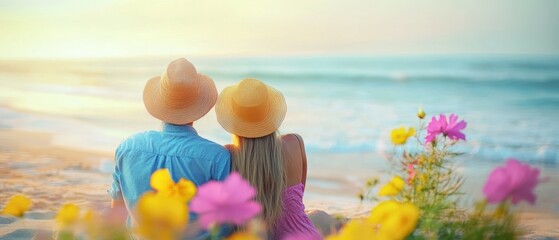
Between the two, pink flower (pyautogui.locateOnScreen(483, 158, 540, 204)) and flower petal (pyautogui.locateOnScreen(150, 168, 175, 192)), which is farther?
flower petal (pyautogui.locateOnScreen(150, 168, 175, 192))

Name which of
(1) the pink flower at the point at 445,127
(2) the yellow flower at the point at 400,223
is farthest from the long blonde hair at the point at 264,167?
(2) the yellow flower at the point at 400,223

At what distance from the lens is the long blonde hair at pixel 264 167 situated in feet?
9.36

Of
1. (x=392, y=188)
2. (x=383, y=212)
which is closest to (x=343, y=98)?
(x=392, y=188)

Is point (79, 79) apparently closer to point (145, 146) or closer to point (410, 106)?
point (410, 106)

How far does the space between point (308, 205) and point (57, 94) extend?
11247mm

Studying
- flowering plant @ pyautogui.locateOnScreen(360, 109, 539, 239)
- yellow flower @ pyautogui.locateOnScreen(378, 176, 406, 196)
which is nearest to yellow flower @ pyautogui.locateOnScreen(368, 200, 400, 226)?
flowering plant @ pyautogui.locateOnScreen(360, 109, 539, 239)

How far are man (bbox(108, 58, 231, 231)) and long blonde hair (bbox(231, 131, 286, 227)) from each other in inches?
2.6

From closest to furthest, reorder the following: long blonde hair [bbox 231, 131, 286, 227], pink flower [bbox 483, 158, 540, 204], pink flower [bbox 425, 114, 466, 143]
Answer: pink flower [bbox 483, 158, 540, 204] → pink flower [bbox 425, 114, 466, 143] → long blonde hair [bbox 231, 131, 286, 227]

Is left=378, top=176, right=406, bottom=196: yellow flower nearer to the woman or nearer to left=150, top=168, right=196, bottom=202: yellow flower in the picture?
left=150, top=168, right=196, bottom=202: yellow flower

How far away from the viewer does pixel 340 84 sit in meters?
20.1

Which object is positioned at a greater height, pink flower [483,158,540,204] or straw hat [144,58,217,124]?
straw hat [144,58,217,124]

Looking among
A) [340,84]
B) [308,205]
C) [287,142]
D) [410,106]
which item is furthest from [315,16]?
[287,142]

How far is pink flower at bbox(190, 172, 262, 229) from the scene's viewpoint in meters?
1.05

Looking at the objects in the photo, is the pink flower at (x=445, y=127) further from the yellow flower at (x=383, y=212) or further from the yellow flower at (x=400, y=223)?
the yellow flower at (x=400, y=223)
